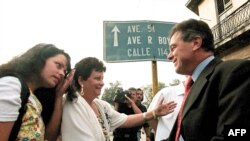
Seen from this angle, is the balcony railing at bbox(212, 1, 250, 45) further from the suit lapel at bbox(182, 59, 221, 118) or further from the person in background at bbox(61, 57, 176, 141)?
the suit lapel at bbox(182, 59, 221, 118)

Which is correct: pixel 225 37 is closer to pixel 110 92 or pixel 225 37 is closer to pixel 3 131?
pixel 3 131

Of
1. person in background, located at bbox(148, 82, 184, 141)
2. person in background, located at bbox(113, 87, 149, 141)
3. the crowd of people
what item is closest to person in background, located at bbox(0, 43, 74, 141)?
the crowd of people

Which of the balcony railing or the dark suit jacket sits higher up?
the balcony railing

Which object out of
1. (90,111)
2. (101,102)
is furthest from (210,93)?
(101,102)

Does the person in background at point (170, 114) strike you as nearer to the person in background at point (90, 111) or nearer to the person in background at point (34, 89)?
the person in background at point (90, 111)

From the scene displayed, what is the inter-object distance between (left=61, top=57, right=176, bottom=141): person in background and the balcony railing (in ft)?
37.6

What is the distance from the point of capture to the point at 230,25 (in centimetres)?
1494

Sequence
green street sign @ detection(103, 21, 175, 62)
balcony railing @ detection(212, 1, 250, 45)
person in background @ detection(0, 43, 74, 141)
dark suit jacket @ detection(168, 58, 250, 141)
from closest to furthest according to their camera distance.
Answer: dark suit jacket @ detection(168, 58, 250, 141) < person in background @ detection(0, 43, 74, 141) < green street sign @ detection(103, 21, 175, 62) < balcony railing @ detection(212, 1, 250, 45)

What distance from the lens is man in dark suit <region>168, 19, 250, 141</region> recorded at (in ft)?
5.53

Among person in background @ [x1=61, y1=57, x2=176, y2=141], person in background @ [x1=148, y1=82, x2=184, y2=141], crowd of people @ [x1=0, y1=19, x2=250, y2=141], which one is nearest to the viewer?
crowd of people @ [x1=0, y1=19, x2=250, y2=141]

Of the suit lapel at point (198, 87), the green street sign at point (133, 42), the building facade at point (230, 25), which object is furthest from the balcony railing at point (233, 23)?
the suit lapel at point (198, 87)

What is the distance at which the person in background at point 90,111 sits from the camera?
272 centimetres

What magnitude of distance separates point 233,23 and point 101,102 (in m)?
12.8

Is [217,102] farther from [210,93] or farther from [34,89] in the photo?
[34,89]
